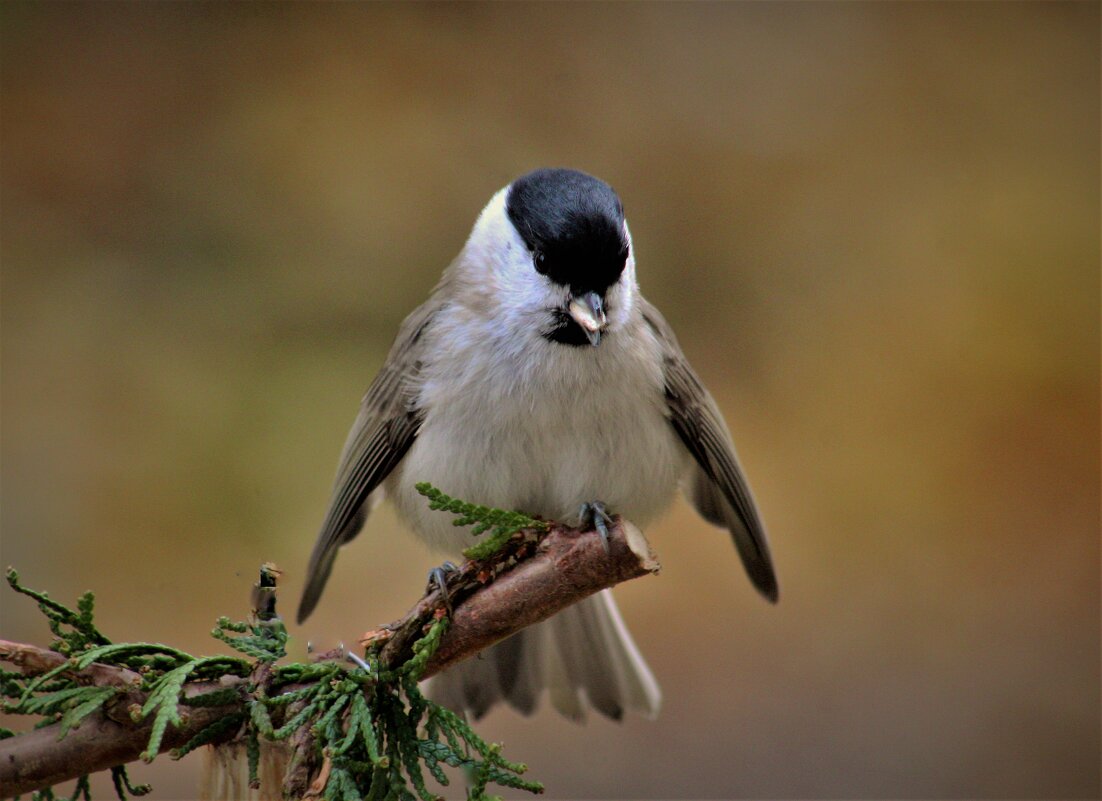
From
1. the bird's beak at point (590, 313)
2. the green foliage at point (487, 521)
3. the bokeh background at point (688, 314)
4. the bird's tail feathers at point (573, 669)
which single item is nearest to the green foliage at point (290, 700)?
the green foliage at point (487, 521)

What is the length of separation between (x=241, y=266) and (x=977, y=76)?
6.32 ft

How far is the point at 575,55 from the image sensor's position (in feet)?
8.76

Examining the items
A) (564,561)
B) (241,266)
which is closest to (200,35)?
(241,266)

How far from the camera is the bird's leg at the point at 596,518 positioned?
3.45ft

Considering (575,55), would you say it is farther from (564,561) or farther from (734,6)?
(564,561)

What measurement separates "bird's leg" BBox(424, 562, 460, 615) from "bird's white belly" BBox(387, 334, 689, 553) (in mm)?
283

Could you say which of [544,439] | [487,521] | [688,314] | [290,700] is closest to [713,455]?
[544,439]

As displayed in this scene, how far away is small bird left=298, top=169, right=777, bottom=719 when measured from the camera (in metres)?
1.39

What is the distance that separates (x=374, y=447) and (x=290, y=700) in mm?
622

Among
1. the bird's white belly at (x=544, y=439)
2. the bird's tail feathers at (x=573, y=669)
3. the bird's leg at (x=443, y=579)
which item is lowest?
the bird's leg at (x=443, y=579)

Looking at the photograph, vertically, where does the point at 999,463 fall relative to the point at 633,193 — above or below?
below

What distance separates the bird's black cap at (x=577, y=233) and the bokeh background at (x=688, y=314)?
113cm

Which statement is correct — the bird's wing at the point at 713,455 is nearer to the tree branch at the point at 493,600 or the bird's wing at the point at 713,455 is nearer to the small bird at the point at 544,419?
the small bird at the point at 544,419

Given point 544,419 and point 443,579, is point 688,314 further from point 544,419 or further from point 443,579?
point 443,579
